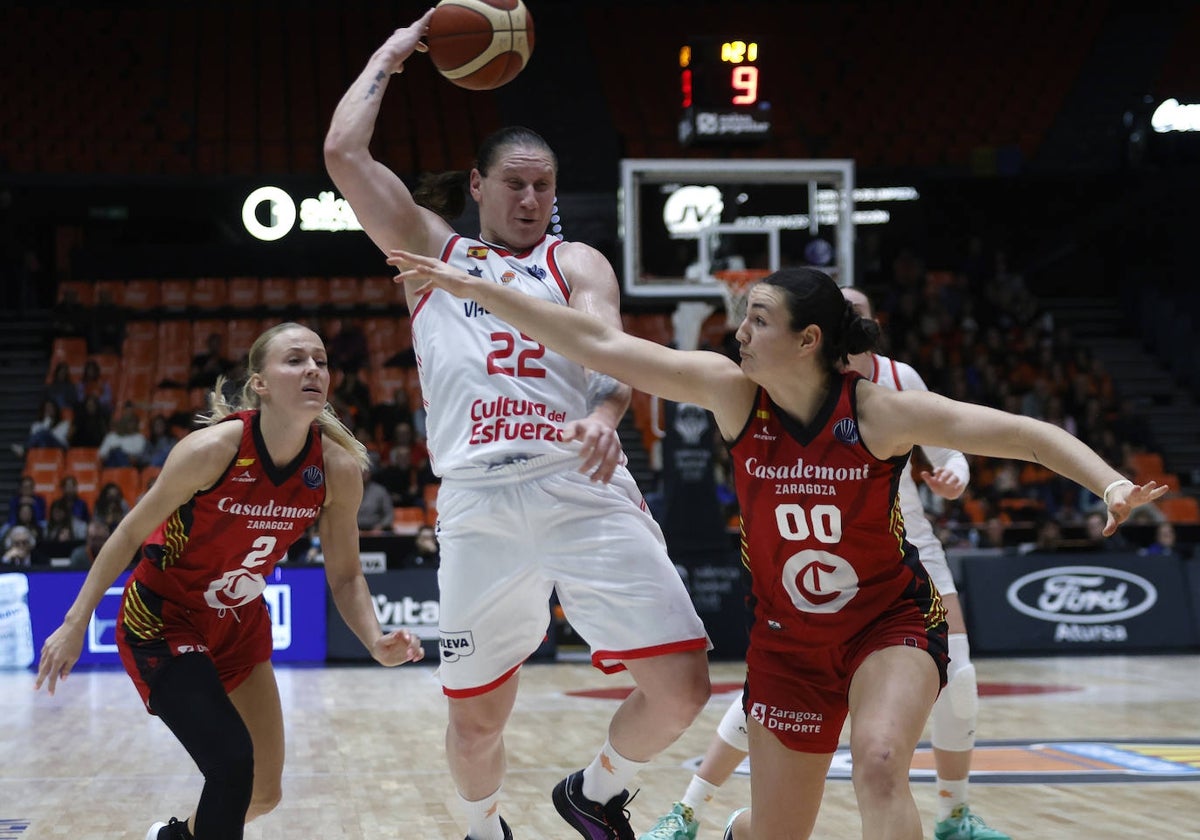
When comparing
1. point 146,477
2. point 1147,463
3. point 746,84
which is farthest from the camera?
point 1147,463

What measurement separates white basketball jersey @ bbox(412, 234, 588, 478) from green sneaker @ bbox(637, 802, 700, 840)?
4.94ft

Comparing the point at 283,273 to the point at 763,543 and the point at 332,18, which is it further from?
the point at 763,543

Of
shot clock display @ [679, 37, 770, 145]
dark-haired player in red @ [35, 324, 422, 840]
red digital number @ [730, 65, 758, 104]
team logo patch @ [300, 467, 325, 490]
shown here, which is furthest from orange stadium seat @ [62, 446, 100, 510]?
team logo patch @ [300, 467, 325, 490]

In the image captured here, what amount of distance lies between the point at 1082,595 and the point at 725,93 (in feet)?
18.9

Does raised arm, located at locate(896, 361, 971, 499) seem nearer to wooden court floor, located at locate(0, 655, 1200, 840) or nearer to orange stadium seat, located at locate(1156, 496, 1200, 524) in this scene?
wooden court floor, located at locate(0, 655, 1200, 840)

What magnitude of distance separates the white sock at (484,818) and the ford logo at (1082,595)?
9365 millimetres

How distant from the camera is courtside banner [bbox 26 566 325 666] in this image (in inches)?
480

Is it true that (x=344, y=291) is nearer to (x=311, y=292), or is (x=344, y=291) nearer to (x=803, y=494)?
(x=311, y=292)

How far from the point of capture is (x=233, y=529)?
432 centimetres

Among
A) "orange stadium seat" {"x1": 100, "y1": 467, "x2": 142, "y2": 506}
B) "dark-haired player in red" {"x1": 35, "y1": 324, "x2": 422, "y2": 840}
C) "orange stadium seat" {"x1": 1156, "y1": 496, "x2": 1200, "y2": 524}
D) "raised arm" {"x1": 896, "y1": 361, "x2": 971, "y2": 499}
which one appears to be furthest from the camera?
"orange stadium seat" {"x1": 1156, "y1": 496, "x2": 1200, "y2": 524}

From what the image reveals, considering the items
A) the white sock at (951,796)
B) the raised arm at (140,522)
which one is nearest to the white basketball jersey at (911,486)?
the white sock at (951,796)

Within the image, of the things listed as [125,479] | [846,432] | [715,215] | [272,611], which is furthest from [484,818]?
[125,479]

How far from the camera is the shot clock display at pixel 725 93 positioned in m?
13.2

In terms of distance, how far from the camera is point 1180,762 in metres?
7.01
